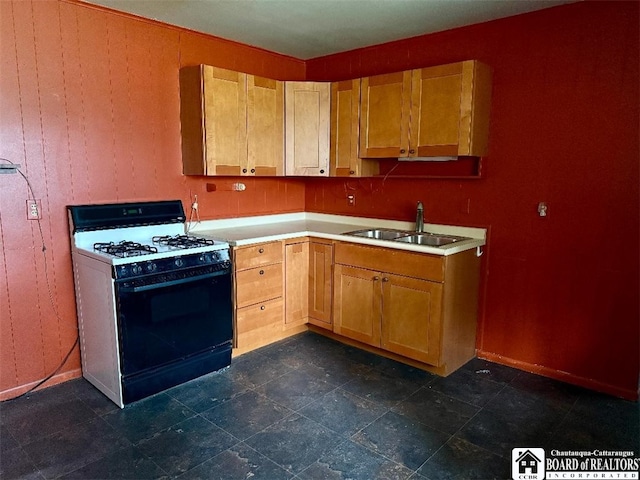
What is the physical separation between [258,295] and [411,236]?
1.31 m

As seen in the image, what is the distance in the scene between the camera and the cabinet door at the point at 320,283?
3.59 metres

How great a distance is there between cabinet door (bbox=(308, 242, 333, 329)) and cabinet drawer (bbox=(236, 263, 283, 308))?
0.31 m

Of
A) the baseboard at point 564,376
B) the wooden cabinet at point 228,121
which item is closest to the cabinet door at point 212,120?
the wooden cabinet at point 228,121

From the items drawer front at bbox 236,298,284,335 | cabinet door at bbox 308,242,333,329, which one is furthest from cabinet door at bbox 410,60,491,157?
drawer front at bbox 236,298,284,335

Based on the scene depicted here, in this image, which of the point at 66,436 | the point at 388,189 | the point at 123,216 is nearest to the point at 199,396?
the point at 66,436

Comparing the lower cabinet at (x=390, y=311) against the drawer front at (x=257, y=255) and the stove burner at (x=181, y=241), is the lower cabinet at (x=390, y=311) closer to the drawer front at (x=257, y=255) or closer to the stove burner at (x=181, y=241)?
the drawer front at (x=257, y=255)

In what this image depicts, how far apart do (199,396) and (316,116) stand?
2366mm

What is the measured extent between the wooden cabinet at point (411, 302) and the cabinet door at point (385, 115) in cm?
78

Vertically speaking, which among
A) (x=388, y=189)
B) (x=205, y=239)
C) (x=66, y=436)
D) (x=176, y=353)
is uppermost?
(x=388, y=189)

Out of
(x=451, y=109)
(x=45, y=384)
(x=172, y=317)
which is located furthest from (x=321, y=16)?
(x=45, y=384)

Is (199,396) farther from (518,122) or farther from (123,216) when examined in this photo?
(518,122)

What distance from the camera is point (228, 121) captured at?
3328mm

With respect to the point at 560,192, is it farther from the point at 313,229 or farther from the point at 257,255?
the point at 257,255

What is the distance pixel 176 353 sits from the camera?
2.84 meters
